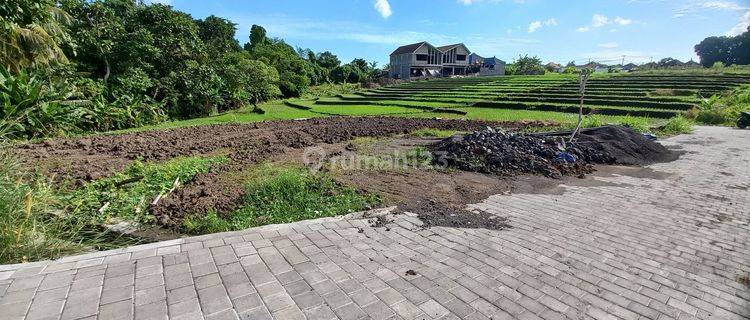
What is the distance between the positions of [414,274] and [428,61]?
201 ft

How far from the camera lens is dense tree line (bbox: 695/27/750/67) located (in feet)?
191

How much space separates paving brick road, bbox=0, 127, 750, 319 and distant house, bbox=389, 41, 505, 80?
5577 cm

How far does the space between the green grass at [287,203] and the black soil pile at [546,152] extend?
310 centimetres

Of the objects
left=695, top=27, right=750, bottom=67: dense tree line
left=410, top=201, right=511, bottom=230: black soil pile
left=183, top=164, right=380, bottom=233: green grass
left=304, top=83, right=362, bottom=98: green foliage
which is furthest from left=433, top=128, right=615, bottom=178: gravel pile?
left=695, top=27, right=750, bottom=67: dense tree line

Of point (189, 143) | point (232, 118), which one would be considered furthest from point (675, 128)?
point (232, 118)

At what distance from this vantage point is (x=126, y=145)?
9.48 metres

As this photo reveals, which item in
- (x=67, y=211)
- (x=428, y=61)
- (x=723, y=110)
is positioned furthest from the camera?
(x=428, y=61)

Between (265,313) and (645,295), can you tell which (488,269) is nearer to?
(645,295)

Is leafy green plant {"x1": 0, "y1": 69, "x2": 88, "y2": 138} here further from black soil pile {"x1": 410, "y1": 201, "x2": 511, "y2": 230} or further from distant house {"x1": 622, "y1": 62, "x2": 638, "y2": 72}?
distant house {"x1": 622, "y1": 62, "x2": 638, "y2": 72}

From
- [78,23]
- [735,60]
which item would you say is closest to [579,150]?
[78,23]

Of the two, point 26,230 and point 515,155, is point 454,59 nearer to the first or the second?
point 515,155

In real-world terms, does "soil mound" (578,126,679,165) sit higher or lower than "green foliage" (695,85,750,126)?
higher

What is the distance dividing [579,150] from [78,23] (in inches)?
746

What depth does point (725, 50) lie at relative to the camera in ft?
202
